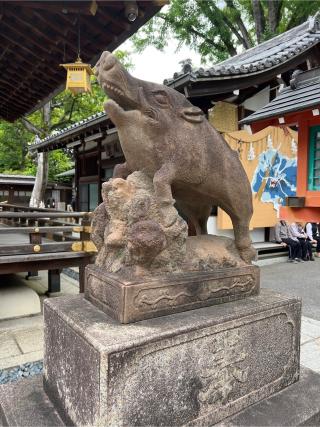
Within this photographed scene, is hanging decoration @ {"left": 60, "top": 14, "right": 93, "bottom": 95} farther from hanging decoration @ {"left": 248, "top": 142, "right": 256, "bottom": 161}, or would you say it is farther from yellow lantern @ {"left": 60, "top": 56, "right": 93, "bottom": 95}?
hanging decoration @ {"left": 248, "top": 142, "right": 256, "bottom": 161}

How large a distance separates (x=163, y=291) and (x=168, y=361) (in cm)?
35

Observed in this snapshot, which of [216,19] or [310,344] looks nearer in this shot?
[310,344]

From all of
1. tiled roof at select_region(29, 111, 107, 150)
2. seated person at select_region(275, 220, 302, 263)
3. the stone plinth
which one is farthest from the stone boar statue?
seated person at select_region(275, 220, 302, 263)

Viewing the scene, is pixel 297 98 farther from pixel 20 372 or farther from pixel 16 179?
pixel 16 179

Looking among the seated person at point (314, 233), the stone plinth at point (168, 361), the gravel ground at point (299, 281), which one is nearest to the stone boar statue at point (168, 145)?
the stone plinth at point (168, 361)

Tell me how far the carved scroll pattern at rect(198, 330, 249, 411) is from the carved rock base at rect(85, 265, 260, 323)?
9.6 inches

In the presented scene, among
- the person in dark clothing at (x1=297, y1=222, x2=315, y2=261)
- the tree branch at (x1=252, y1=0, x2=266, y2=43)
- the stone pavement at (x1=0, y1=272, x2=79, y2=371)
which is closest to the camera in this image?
the stone pavement at (x1=0, y1=272, x2=79, y2=371)

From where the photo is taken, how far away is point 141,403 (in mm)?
1454

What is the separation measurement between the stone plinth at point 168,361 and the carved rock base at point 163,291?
5 centimetres

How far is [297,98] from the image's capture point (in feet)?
15.7

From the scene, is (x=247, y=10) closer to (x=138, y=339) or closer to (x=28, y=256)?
(x=28, y=256)

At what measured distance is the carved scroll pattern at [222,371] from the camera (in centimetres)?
167

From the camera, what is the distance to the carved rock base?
1624 millimetres

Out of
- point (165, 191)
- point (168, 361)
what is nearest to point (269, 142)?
point (165, 191)
